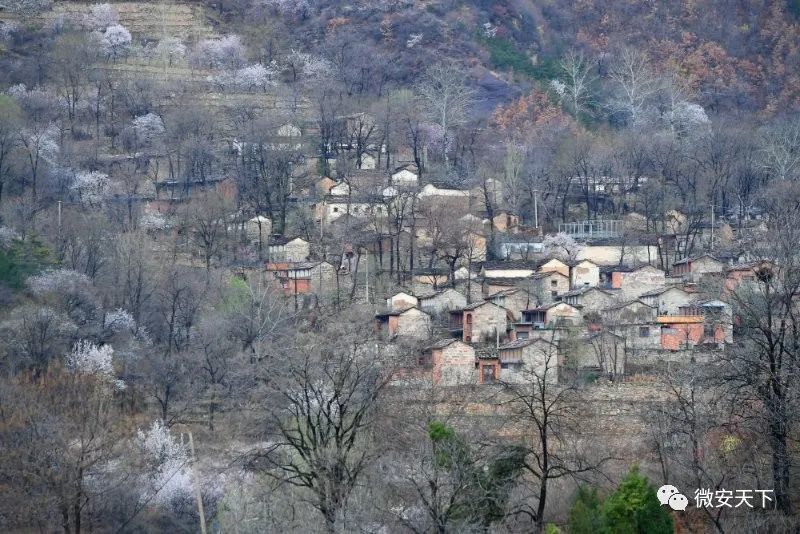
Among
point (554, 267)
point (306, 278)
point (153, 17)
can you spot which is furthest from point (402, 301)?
point (153, 17)

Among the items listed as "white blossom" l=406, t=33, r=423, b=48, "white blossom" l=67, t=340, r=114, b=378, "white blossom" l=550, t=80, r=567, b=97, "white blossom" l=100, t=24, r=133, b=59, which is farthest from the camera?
"white blossom" l=406, t=33, r=423, b=48

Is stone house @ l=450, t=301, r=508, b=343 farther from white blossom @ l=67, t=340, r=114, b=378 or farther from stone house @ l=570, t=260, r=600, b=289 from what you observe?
white blossom @ l=67, t=340, r=114, b=378

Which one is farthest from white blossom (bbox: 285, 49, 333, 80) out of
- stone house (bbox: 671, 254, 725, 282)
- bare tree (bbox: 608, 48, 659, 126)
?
stone house (bbox: 671, 254, 725, 282)

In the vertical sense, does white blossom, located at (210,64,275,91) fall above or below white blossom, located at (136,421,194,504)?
above

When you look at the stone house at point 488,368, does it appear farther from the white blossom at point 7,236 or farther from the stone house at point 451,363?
the white blossom at point 7,236

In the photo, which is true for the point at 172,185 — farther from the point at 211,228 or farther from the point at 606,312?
the point at 606,312

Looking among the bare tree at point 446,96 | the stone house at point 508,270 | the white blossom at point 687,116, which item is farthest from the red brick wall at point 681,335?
the white blossom at point 687,116

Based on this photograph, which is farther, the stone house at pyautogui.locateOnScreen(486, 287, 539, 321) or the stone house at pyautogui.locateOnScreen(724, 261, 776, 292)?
the stone house at pyautogui.locateOnScreen(486, 287, 539, 321)
